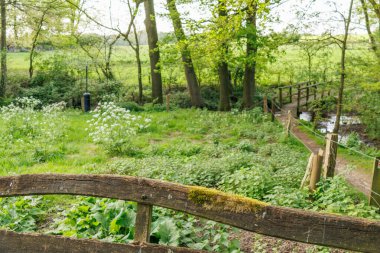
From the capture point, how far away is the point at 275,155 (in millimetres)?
10242

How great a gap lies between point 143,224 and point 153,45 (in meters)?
20.0

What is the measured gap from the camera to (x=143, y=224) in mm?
2674

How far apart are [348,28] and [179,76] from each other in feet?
46.6

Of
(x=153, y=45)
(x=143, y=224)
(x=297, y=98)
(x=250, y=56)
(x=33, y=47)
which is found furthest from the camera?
(x=33, y=47)

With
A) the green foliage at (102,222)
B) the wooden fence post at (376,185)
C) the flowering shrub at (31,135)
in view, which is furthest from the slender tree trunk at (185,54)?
the green foliage at (102,222)

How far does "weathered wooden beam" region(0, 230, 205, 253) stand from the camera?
2645 mm

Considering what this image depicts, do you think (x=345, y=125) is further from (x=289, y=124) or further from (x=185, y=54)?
(x=185, y=54)

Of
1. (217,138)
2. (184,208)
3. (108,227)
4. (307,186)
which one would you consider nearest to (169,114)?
(217,138)

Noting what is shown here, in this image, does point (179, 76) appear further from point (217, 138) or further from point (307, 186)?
point (307, 186)

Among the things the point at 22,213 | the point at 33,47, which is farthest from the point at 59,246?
the point at 33,47

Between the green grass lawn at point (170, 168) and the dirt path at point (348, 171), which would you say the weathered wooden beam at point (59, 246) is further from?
the dirt path at point (348, 171)

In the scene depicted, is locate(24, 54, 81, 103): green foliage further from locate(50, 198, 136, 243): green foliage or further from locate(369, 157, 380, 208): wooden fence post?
locate(369, 157, 380, 208): wooden fence post

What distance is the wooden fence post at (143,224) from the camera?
2668 mm

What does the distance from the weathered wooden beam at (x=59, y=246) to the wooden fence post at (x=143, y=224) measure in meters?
0.05
